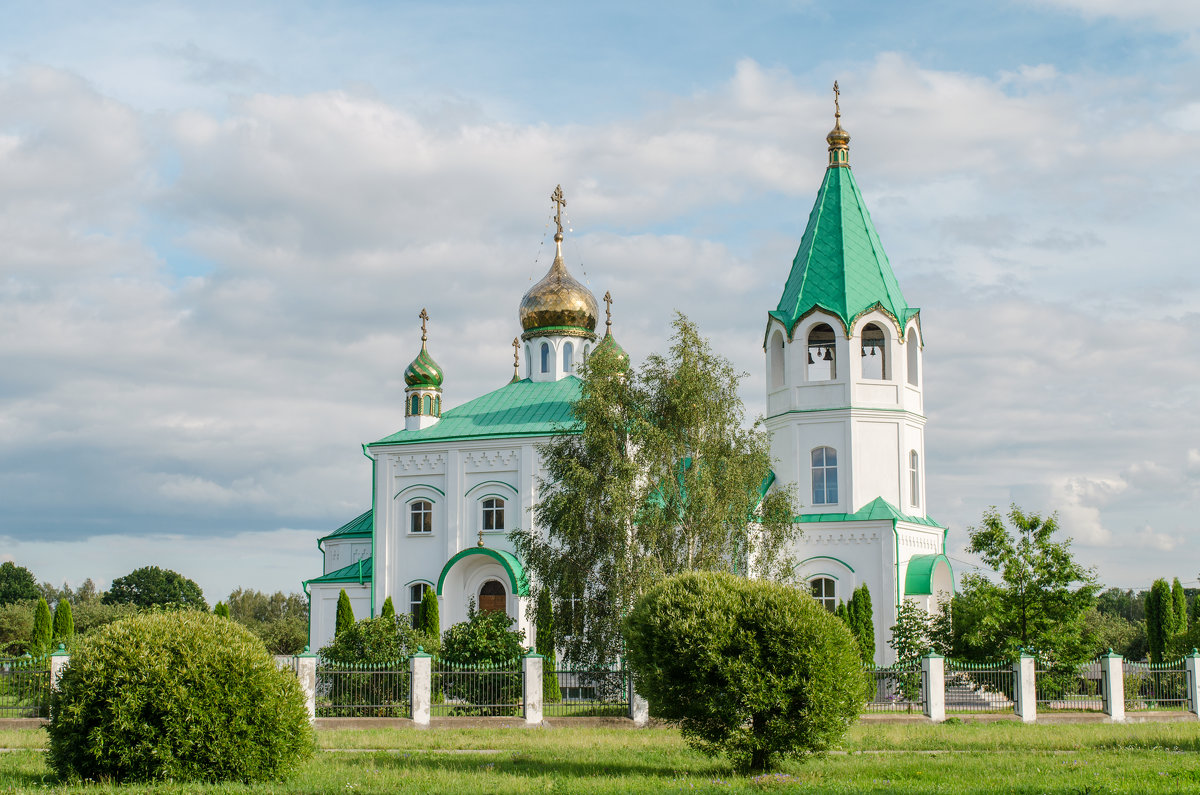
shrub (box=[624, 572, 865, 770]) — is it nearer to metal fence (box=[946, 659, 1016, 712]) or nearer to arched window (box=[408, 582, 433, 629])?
metal fence (box=[946, 659, 1016, 712])

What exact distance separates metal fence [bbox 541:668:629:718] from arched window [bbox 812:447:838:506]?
27.1 ft

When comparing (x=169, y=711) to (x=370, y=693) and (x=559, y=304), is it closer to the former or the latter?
(x=370, y=693)

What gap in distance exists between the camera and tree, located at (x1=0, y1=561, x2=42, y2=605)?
72812mm

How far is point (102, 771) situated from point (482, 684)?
9400 millimetres

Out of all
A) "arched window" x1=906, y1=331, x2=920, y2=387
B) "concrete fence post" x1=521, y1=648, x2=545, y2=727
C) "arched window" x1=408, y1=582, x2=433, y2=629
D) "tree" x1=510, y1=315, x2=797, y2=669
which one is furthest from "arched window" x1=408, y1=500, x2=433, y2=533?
"arched window" x1=906, y1=331, x2=920, y2=387

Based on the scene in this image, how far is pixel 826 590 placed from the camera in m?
28.2

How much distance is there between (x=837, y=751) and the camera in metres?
16.3

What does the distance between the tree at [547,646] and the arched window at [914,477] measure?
990cm

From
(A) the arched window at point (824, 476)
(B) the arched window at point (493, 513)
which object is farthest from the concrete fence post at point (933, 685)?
(B) the arched window at point (493, 513)

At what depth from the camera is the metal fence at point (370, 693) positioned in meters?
20.6

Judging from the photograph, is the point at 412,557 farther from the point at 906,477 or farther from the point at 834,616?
the point at 834,616

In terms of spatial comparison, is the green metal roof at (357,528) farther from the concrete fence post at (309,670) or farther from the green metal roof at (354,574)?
the concrete fence post at (309,670)

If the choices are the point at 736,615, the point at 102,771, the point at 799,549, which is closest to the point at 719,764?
the point at 736,615

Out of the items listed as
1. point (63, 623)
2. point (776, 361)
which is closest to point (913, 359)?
point (776, 361)
